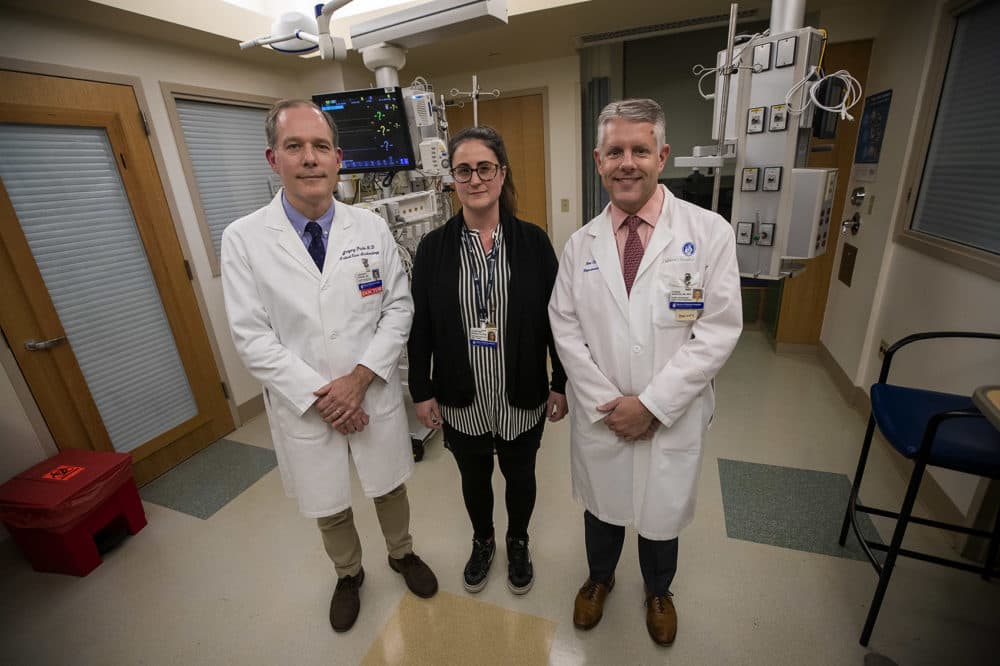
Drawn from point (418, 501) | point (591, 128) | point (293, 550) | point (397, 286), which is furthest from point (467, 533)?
point (591, 128)

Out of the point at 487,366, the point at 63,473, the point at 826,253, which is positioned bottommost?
the point at 63,473

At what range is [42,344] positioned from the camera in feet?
6.91

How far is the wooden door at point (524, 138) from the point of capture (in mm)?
4031

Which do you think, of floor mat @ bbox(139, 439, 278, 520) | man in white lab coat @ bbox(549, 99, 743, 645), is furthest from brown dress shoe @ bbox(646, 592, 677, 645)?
floor mat @ bbox(139, 439, 278, 520)

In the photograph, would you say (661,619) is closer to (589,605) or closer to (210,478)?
(589,605)

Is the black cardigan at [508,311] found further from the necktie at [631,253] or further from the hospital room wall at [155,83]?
the hospital room wall at [155,83]

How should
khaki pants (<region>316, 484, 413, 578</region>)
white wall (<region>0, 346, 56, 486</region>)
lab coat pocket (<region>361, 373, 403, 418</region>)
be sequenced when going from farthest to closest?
white wall (<region>0, 346, 56, 486</region>), khaki pants (<region>316, 484, 413, 578</region>), lab coat pocket (<region>361, 373, 403, 418</region>)

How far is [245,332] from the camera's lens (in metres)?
1.34

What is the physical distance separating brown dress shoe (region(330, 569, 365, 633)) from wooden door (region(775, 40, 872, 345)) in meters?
3.32

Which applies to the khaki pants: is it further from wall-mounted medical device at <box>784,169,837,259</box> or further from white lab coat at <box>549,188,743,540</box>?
wall-mounted medical device at <box>784,169,837,259</box>

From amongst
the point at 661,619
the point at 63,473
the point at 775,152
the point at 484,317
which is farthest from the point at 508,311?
the point at 63,473

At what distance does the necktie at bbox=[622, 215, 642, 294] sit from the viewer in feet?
4.16

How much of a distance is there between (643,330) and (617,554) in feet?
2.78

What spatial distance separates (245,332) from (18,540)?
1.73m
